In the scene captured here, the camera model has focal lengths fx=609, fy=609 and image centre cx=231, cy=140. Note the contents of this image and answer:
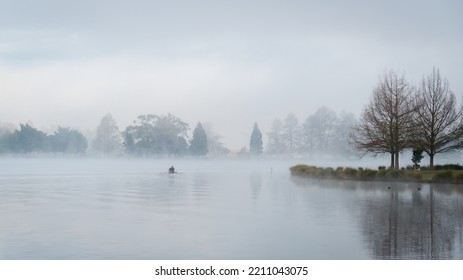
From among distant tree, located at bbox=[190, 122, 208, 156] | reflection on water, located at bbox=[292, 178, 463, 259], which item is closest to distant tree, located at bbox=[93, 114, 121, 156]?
distant tree, located at bbox=[190, 122, 208, 156]

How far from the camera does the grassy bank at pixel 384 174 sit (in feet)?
80.5

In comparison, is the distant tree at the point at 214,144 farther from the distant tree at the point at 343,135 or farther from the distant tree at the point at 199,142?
the distant tree at the point at 343,135

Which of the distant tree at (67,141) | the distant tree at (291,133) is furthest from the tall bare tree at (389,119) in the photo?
the distant tree at (67,141)

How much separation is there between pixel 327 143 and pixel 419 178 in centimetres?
891

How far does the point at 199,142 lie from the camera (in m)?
33.3

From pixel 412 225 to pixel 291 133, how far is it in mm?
20540

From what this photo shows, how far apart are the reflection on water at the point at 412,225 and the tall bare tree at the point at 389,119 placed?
37.6 ft

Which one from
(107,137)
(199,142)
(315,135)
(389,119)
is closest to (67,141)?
(107,137)

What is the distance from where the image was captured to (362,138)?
103 ft

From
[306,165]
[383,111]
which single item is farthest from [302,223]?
[306,165]

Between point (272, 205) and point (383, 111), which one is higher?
point (383, 111)

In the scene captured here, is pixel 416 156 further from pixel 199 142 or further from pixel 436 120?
pixel 199 142

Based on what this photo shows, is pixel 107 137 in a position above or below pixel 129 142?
above
